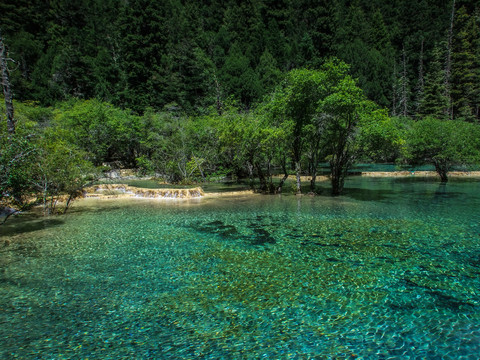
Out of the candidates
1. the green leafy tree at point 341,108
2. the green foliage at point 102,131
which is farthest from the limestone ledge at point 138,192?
the green leafy tree at point 341,108

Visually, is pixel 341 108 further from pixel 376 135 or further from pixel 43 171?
pixel 43 171

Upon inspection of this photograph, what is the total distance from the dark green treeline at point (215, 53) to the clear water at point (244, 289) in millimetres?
43178

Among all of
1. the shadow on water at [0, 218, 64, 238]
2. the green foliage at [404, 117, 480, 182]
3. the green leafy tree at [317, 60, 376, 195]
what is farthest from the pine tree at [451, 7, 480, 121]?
the shadow on water at [0, 218, 64, 238]

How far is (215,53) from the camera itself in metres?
73.4

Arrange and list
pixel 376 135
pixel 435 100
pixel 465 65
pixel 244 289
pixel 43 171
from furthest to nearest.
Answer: pixel 465 65, pixel 435 100, pixel 376 135, pixel 43 171, pixel 244 289

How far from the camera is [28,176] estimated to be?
16.8 metres

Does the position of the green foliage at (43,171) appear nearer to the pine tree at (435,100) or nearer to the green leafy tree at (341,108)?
the green leafy tree at (341,108)

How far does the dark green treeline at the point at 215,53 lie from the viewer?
6225cm

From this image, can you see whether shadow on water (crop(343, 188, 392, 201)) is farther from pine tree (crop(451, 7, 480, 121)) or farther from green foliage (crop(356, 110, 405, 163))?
pine tree (crop(451, 7, 480, 121))

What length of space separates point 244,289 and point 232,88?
60580 millimetres

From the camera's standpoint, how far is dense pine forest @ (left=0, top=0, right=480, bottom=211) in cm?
2270

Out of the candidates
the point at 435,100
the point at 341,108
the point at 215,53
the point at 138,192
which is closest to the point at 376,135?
the point at 341,108

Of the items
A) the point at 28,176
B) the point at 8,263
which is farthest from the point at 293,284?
the point at 28,176

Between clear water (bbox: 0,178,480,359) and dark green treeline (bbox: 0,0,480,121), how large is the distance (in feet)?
142
